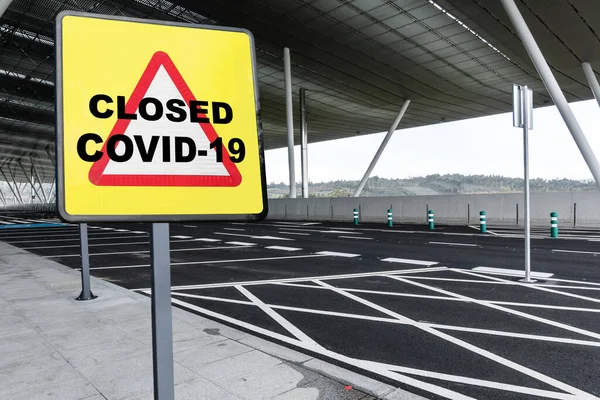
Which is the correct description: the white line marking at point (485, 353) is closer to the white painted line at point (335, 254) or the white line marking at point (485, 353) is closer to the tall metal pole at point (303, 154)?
the white painted line at point (335, 254)

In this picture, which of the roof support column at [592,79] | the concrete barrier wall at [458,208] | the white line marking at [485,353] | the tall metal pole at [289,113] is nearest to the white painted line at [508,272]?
the white line marking at [485,353]

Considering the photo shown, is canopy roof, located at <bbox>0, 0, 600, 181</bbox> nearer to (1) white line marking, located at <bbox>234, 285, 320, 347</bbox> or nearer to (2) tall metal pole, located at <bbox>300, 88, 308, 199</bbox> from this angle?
(2) tall metal pole, located at <bbox>300, 88, 308, 199</bbox>

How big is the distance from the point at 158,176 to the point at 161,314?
493mm

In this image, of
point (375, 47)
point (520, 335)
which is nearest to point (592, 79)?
point (375, 47)

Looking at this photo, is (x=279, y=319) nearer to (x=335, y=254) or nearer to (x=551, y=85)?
(x=335, y=254)

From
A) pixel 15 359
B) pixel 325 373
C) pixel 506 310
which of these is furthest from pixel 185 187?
pixel 506 310

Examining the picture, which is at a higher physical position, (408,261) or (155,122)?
(155,122)

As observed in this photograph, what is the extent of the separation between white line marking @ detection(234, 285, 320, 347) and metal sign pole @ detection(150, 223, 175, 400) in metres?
2.89

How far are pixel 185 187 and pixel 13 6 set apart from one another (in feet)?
89.8

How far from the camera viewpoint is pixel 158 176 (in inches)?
61.9

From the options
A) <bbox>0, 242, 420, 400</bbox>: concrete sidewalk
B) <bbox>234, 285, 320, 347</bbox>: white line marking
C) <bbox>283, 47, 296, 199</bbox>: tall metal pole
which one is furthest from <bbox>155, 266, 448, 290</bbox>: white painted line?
<bbox>283, 47, 296, 199</bbox>: tall metal pole

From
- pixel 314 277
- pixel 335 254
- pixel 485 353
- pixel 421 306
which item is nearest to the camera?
pixel 485 353

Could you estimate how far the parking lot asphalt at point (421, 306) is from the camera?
11.8 feet

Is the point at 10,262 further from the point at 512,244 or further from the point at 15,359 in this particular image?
the point at 512,244
